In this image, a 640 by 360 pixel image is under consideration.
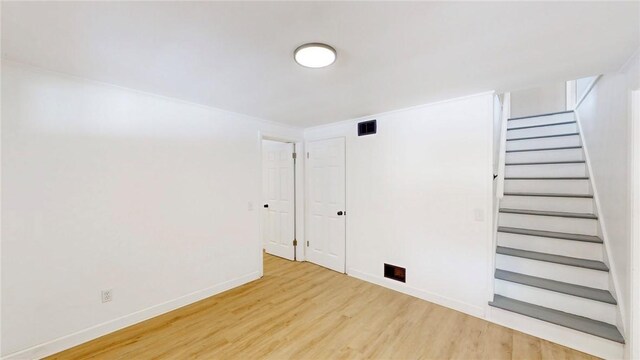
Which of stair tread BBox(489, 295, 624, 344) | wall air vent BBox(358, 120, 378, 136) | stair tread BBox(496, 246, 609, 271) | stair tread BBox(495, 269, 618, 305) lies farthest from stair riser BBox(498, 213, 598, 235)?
wall air vent BBox(358, 120, 378, 136)

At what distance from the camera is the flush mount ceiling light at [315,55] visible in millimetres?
1603

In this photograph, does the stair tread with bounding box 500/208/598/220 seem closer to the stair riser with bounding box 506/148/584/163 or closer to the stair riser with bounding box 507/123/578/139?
the stair riser with bounding box 506/148/584/163

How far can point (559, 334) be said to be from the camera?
2076 mm

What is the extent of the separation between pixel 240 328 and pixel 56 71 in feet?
9.05

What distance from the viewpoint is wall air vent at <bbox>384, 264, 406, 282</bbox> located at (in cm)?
310

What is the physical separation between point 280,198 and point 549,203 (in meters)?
3.74

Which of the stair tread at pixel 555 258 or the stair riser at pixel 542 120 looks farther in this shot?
the stair riser at pixel 542 120

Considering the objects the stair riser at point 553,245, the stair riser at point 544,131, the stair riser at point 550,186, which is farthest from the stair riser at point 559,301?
the stair riser at point 544,131

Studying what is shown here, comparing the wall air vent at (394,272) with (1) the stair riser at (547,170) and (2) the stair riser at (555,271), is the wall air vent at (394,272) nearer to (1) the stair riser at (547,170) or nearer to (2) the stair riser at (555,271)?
(2) the stair riser at (555,271)

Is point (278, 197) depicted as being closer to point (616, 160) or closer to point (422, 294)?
point (422, 294)

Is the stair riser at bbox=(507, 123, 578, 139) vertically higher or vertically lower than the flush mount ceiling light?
lower

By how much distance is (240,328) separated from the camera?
7.70 ft

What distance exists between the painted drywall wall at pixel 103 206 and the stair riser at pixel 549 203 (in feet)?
11.8

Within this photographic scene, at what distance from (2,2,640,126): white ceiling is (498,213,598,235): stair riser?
149 centimetres
